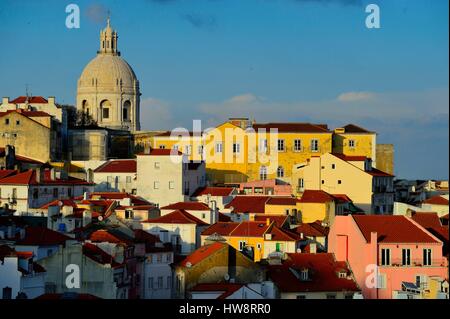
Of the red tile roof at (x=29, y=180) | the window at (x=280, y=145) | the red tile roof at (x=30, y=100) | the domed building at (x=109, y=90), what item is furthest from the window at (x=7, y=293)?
the domed building at (x=109, y=90)

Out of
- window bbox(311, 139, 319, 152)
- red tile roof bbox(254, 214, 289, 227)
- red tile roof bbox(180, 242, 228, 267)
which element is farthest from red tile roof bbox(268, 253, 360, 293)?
window bbox(311, 139, 319, 152)

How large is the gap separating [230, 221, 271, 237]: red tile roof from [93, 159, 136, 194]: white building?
12283 millimetres

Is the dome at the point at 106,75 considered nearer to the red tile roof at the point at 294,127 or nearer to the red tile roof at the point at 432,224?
the red tile roof at the point at 294,127

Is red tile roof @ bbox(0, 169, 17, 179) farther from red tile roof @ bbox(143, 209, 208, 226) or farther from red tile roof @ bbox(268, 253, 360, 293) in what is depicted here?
red tile roof @ bbox(268, 253, 360, 293)

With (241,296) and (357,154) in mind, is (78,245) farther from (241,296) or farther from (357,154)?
(357,154)

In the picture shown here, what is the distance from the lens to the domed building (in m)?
74.2

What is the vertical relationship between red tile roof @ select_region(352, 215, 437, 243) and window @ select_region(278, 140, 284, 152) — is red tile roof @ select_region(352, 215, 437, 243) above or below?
below

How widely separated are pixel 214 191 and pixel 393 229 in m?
17.9

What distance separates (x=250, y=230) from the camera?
4228 centimetres

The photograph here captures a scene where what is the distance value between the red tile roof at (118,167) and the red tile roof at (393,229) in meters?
20.6

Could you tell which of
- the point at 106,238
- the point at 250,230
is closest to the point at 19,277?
the point at 106,238

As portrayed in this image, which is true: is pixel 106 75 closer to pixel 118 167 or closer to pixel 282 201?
pixel 118 167
